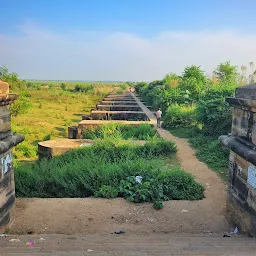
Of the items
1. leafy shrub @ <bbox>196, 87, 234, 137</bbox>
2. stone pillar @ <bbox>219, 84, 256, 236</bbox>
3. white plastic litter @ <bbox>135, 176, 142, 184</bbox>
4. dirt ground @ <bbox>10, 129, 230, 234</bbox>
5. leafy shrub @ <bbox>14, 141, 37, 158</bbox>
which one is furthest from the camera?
leafy shrub @ <bbox>196, 87, 234, 137</bbox>

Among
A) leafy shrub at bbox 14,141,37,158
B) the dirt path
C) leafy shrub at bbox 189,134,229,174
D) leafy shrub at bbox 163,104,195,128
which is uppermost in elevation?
leafy shrub at bbox 163,104,195,128

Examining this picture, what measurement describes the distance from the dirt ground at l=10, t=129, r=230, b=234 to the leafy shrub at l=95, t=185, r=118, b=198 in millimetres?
137

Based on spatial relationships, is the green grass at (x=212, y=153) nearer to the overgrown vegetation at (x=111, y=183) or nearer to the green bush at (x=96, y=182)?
the overgrown vegetation at (x=111, y=183)

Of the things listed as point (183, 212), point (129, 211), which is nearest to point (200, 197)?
point (183, 212)

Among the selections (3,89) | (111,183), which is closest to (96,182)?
(111,183)

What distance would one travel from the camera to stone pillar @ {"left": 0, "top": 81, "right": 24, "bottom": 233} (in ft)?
13.9

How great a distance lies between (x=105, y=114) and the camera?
18625 millimetres

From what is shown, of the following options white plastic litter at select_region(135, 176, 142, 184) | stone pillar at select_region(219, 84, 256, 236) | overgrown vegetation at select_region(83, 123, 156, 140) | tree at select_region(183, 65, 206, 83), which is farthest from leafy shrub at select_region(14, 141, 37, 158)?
tree at select_region(183, 65, 206, 83)

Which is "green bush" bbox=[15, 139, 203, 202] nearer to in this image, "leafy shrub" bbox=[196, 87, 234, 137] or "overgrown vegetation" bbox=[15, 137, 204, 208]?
"overgrown vegetation" bbox=[15, 137, 204, 208]

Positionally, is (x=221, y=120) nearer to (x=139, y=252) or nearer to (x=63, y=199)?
(x=63, y=199)

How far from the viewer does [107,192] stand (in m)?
6.20

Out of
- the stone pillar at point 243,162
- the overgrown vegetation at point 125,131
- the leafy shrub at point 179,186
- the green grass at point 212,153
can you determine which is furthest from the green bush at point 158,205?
the overgrown vegetation at point 125,131

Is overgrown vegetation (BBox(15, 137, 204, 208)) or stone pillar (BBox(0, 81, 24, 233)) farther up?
stone pillar (BBox(0, 81, 24, 233))

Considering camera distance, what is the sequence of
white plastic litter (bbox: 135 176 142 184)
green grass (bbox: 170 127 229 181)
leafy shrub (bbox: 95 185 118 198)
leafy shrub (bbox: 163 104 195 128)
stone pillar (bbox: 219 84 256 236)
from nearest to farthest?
stone pillar (bbox: 219 84 256 236)
leafy shrub (bbox: 95 185 118 198)
white plastic litter (bbox: 135 176 142 184)
green grass (bbox: 170 127 229 181)
leafy shrub (bbox: 163 104 195 128)
